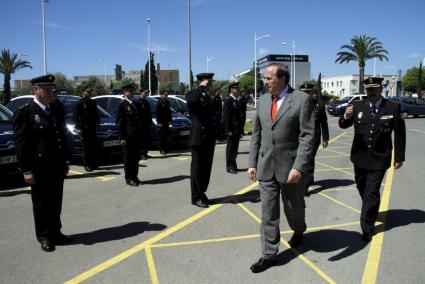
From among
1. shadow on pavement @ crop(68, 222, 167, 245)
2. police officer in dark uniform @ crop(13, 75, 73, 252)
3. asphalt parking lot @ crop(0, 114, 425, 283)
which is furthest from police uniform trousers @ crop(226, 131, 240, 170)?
police officer in dark uniform @ crop(13, 75, 73, 252)

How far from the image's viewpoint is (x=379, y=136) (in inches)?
207

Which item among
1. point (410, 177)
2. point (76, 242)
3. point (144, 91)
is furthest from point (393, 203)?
point (144, 91)

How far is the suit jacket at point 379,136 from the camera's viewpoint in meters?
5.18

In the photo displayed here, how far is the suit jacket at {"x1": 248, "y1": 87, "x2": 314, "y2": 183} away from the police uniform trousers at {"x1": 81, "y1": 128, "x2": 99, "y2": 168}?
6.44 meters

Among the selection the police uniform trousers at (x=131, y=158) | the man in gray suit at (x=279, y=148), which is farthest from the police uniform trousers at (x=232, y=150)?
the man in gray suit at (x=279, y=148)

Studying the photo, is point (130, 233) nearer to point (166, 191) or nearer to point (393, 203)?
point (166, 191)

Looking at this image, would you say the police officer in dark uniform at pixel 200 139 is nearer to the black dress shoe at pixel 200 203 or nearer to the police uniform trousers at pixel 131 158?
the black dress shoe at pixel 200 203

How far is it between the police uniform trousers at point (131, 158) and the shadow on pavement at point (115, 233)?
2625 mm

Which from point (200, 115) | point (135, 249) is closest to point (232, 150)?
point (200, 115)

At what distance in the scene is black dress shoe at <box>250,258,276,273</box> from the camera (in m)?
4.22

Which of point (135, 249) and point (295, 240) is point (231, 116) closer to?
point (295, 240)

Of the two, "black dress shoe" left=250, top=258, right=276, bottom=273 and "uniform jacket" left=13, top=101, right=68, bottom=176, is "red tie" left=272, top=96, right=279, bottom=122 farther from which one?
"uniform jacket" left=13, top=101, right=68, bottom=176

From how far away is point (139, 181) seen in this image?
8.55 meters

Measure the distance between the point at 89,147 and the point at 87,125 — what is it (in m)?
0.53
